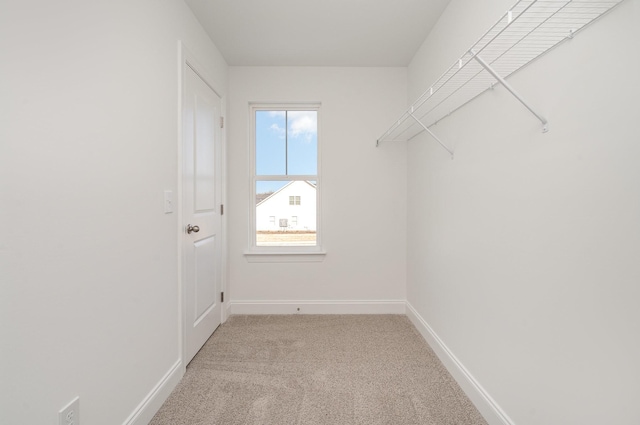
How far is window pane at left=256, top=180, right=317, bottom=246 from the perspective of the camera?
327 cm

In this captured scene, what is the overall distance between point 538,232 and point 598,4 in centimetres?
79

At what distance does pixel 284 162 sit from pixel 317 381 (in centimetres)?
205

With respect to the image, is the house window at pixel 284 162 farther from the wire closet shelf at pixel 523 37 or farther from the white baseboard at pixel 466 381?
the wire closet shelf at pixel 523 37

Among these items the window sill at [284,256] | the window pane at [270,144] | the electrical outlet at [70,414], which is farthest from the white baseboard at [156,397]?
the window pane at [270,144]

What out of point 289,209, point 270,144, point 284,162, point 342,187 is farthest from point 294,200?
point 270,144

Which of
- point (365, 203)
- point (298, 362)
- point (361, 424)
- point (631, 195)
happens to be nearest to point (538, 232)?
point (631, 195)

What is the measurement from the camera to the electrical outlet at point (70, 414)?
1093mm

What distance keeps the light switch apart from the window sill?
134 centimetres

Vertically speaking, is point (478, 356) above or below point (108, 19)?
below

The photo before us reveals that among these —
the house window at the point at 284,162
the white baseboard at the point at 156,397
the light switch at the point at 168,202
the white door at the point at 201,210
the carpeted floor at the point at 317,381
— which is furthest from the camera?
the house window at the point at 284,162

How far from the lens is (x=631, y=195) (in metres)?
0.91

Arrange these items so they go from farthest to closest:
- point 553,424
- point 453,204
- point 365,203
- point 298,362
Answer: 1. point 365,203
2. point 298,362
3. point 453,204
4. point 553,424

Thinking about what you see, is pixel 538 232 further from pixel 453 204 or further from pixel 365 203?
pixel 365 203

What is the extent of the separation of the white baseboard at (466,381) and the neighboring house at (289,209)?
146cm
